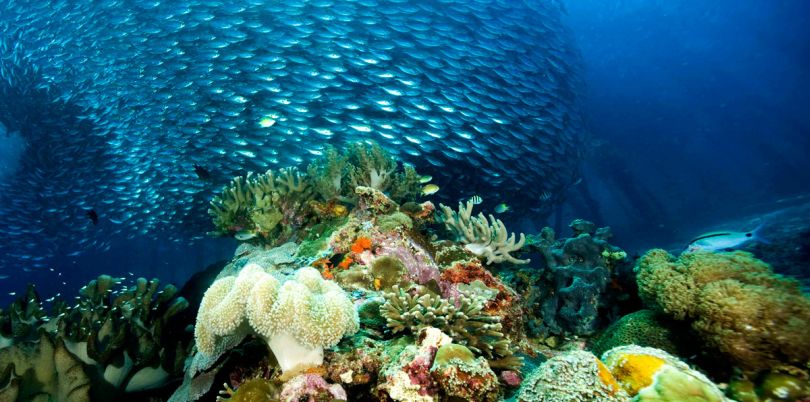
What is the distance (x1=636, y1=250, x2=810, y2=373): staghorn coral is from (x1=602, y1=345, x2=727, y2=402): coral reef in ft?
4.30

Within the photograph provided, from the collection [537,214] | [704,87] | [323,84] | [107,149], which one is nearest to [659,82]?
[704,87]

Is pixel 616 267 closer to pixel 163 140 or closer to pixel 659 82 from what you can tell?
pixel 163 140

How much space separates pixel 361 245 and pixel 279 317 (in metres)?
2.40

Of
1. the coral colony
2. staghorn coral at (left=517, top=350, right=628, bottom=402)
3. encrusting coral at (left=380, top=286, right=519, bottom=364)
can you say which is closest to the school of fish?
the coral colony

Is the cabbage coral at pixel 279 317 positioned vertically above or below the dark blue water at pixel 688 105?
above

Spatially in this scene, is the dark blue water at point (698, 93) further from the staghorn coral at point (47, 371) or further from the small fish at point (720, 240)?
the staghorn coral at point (47, 371)

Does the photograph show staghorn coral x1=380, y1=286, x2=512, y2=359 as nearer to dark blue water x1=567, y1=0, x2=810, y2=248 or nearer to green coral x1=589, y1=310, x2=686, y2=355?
green coral x1=589, y1=310, x2=686, y2=355

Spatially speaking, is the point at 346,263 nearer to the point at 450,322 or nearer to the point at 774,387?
the point at 450,322

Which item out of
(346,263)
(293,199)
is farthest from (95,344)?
(293,199)

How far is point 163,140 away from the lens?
15.9 metres

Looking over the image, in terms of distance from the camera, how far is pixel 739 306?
10.3ft

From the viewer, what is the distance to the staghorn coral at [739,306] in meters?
2.88

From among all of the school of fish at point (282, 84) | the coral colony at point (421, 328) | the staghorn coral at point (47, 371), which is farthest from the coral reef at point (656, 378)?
the school of fish at point (282, 84)

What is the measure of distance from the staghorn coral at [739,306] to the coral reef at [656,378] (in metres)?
1.31
